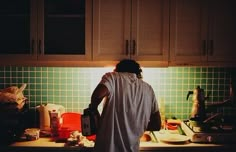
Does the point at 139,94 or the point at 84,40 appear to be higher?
the point at 84,40

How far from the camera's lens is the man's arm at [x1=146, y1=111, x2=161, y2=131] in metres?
2.72

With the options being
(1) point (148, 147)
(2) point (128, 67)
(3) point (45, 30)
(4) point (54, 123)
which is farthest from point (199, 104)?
(3) point (45, 30)

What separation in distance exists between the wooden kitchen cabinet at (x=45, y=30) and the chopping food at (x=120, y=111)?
57 cm

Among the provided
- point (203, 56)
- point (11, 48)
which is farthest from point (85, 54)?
point (203, 56)

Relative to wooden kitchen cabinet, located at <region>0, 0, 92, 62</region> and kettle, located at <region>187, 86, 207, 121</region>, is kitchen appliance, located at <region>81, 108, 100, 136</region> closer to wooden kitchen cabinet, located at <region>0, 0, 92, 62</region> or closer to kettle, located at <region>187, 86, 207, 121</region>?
wooden kitchen cabinet, located at <region>0, 0, 92, 62</region>

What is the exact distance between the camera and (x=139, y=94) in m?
2.52

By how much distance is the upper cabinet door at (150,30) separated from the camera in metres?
2.89

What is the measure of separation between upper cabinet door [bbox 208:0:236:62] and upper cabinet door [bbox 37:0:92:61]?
1.05 meters

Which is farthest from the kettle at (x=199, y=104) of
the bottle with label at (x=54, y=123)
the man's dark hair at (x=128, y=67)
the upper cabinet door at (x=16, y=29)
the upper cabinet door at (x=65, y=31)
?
the upper cabinet door at (x=16, y=29)

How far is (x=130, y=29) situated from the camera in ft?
9.49

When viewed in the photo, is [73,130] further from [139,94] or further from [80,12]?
[80,12]

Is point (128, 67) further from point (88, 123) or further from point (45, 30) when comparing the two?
point (45, 30)

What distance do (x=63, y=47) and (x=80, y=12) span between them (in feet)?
1.09

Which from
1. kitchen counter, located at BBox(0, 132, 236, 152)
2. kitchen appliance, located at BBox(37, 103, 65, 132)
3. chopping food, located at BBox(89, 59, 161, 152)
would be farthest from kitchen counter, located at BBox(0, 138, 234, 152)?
kitchen appliance, located at BBox(37, 103, 65, 132)
